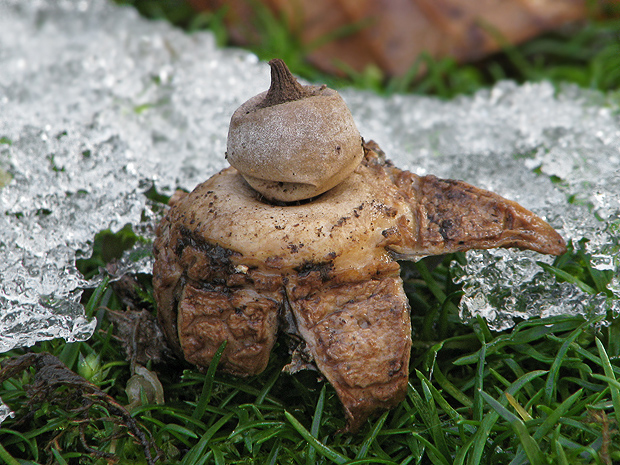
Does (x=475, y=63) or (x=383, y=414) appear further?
(x=475, y=63)

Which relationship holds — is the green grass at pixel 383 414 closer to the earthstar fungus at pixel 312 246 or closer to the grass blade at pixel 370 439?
the grass blade at pixel 370 439

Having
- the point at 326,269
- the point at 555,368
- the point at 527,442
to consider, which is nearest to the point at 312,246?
the point at 326,269

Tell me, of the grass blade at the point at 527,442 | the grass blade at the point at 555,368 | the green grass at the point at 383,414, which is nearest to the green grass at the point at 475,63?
the green grass at the point at 383,414

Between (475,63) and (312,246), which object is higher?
(312,246)

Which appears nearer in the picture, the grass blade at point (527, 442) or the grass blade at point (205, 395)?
the grass blade at point (527, 442)

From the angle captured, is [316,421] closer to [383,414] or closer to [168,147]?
[383,414]

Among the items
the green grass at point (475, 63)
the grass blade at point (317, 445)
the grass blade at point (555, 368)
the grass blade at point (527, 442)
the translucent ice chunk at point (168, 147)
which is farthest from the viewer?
the green grass at point (475, 63)

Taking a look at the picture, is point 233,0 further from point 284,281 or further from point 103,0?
point 284,281

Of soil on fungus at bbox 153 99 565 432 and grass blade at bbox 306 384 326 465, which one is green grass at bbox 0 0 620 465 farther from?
soil on fungus at bbox 153 99 565 432
